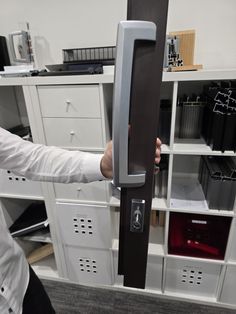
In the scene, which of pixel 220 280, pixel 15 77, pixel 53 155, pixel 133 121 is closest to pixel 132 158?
pixel 133 121

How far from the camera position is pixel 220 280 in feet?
4.10

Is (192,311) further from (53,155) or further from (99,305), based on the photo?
(53,155)

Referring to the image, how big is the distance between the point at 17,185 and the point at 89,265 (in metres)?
0.69

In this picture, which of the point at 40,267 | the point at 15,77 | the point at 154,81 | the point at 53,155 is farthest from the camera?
the point at 40,267

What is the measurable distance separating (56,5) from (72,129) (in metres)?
0.77

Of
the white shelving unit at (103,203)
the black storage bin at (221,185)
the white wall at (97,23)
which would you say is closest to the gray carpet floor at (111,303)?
the white shelving unit at (103,203)

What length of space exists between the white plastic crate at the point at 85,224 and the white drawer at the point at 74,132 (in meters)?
0.37

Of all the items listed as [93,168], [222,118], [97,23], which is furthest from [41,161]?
[97,23]

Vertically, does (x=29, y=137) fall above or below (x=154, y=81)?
below

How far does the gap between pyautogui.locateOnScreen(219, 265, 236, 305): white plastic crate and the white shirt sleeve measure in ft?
3.44

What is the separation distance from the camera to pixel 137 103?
15.3 inches

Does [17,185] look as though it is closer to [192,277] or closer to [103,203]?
[103,203]

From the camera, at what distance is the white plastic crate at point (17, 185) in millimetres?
1265

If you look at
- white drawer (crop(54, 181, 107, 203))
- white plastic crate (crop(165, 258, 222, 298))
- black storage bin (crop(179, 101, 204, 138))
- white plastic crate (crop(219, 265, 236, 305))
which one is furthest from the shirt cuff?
white plastic crate (crop(219, 265, 236, 305))
